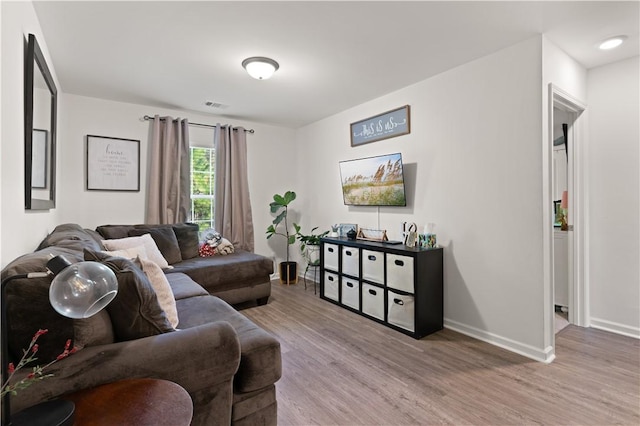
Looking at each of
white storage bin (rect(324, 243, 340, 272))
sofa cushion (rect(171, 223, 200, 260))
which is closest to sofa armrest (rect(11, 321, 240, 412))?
white storage bin (rect(324, 243, 340, 272))

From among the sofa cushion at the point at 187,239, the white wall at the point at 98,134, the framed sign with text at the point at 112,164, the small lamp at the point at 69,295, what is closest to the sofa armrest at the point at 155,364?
the small lamp at the point at 69,295

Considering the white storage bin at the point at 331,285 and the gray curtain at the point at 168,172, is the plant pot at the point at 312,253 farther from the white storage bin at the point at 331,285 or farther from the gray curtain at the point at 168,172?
the gray curtain at the point at 168,172

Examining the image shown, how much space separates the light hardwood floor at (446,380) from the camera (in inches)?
71.4

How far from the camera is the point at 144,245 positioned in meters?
3.32

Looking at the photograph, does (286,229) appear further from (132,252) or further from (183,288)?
(183,288)

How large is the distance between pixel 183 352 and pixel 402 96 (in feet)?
10.4

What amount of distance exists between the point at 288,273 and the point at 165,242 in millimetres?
1788

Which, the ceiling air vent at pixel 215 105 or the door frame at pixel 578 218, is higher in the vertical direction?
the ceiling air vent at pixel 215 105

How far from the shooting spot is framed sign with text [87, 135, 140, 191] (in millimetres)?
3729

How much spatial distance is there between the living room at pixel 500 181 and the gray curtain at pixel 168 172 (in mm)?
457

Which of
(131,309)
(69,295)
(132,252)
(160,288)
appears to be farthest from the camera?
Answer: (132,252)

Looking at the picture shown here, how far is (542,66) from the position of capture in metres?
2.41

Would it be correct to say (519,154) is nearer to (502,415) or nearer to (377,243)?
(377,243)

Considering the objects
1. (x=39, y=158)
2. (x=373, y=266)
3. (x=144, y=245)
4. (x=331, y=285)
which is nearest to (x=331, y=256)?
(x=331, y=285)
